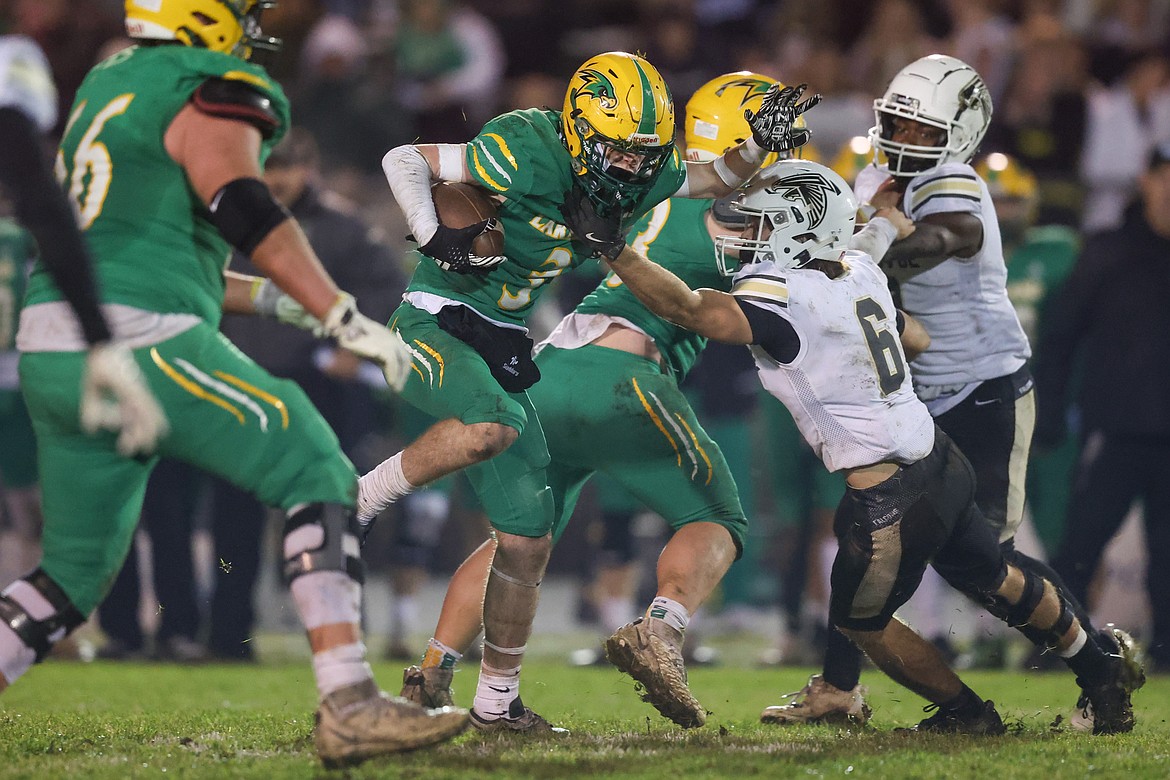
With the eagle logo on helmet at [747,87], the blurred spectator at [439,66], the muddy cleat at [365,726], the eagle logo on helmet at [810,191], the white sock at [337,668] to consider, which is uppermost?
the blurred spectator at [439,66]

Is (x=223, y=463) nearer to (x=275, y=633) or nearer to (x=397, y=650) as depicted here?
(x=397, y=650)

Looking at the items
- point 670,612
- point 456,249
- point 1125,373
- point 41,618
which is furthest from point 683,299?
point 1125,373

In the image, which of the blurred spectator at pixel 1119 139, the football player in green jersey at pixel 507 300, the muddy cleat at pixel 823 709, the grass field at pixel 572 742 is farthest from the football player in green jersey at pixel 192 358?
the blurred spectator at pixel 1119 139

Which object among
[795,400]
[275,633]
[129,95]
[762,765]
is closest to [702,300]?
[795,400]

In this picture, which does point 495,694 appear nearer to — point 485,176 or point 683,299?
point 683,299

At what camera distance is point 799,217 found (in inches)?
197

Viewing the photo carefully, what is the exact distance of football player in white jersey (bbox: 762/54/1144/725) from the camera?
5.61 meters

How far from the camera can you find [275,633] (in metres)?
9.63

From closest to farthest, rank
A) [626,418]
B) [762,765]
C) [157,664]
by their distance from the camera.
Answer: [762,765]
[626,418]
[157,664]

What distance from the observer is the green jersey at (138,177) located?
13.2ft

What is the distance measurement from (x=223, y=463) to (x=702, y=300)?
A: 1.63m

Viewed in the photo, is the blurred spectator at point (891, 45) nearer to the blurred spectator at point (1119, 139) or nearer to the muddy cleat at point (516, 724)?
the blurred spectator at point (1119, 139)

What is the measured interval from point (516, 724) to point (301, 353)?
12.3 ft

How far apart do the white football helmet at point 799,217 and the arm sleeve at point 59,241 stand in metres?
2.21
